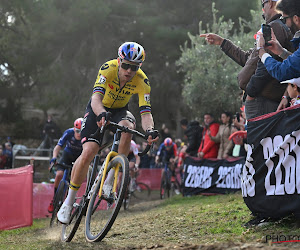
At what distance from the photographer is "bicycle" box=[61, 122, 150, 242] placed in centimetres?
573

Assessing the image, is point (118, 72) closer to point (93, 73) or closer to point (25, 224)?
point (25, 224)

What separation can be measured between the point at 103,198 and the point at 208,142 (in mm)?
8419

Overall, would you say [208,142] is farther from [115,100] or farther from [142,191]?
[115,100]

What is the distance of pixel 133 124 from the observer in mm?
6652

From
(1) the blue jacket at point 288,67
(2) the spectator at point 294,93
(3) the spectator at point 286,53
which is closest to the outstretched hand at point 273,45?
(3) the spectator at point 286,53

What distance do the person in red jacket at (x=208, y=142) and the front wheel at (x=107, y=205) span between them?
8.08 meters

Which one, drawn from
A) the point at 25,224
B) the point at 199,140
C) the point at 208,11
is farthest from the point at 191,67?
the point at 25,224

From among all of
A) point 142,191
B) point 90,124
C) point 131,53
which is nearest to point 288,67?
point 131,53

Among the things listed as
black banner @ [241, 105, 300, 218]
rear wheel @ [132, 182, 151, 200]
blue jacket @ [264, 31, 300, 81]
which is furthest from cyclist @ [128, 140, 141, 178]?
blue jacket @ [264, 31, 300, 81]

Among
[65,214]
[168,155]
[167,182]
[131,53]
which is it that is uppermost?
[131,53]

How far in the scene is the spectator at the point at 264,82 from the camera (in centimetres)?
614

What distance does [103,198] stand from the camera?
6062mm

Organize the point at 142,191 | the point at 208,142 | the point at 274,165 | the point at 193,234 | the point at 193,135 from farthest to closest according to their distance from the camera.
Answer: the point at 142,191 → the point at 193,135 → the point at 208,142 → the point at 193,234 → the point at 274,165

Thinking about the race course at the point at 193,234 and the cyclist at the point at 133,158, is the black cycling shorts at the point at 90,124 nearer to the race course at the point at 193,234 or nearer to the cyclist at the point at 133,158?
the race course at the point at 193,234
